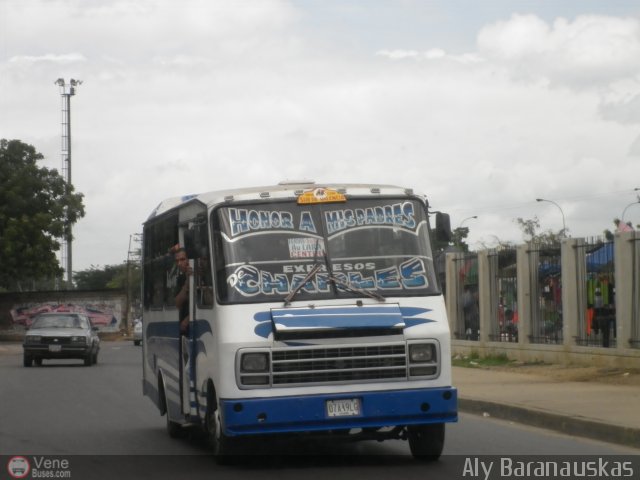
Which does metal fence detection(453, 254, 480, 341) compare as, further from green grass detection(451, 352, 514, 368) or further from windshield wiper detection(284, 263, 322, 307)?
windshield wiper detection(284, 263, 322, 307)

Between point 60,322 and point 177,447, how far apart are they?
22.8 metres

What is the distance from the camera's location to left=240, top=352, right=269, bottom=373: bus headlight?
10977 mm

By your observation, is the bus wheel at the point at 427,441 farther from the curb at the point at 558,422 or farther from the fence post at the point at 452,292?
the fence post at the point at 452,292

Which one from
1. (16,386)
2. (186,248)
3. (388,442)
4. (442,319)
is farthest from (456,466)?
(16,386)

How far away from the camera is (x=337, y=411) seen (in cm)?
1100

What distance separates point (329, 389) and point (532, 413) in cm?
532

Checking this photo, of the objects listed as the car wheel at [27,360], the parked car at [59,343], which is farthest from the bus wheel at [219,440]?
the car wheel at [27,360]

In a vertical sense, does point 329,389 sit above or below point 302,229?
below

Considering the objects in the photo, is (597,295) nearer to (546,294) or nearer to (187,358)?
(546,294)

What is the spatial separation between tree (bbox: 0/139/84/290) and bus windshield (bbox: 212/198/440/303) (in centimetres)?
4854

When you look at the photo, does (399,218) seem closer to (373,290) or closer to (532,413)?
(373,290)

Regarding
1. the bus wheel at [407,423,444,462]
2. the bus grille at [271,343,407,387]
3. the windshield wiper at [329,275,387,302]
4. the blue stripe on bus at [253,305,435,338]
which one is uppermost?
the windshield wiper at [329,275,387,302]

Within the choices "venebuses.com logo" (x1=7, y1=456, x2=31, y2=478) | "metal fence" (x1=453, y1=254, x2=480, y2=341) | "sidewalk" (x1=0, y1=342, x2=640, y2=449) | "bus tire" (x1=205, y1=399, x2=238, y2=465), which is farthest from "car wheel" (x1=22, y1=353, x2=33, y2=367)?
"bus tire" (x1=205, y1=399, x2=238, y2=465)

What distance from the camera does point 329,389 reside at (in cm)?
1104
